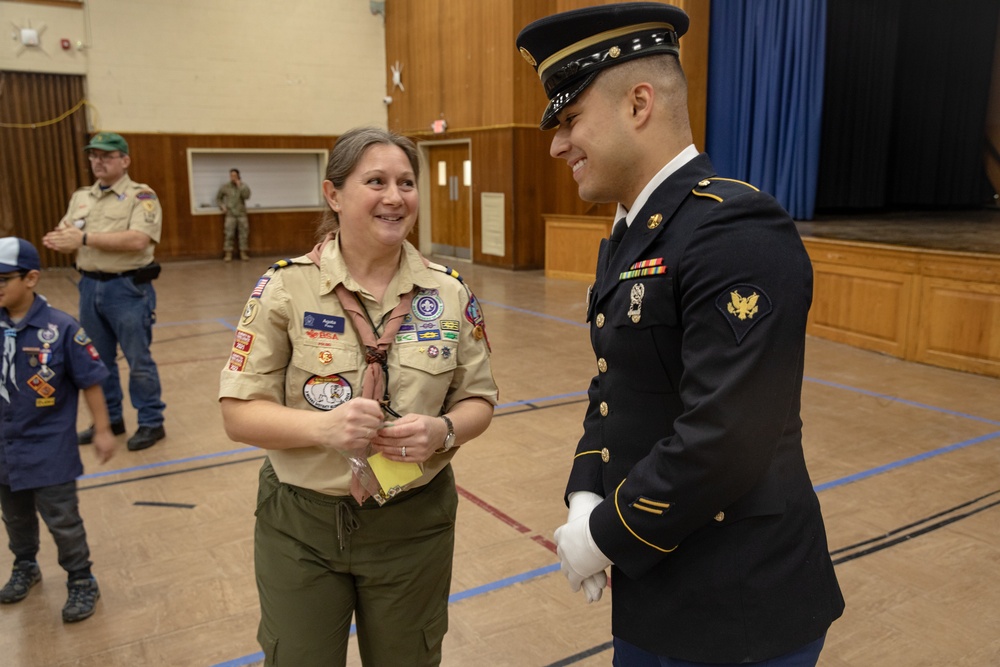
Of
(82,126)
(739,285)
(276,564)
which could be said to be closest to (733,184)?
(739,285)

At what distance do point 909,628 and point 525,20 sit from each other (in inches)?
465

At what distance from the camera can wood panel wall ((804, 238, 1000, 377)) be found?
6.62 m

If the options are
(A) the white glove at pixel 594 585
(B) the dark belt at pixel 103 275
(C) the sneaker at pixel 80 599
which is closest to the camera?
(A) the white glove at pixel 594 585

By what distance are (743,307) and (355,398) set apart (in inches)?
35.6

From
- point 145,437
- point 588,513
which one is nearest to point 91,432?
point 145,437

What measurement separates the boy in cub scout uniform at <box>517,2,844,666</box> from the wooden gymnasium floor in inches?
64.1

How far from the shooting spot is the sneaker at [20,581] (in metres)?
3.17

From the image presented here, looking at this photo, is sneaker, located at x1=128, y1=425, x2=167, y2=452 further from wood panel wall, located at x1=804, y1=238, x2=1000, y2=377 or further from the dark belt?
wood panel wall, located at x1=804, y1=238, x2=1000, y2=377

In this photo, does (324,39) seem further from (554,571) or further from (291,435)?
(291,435)

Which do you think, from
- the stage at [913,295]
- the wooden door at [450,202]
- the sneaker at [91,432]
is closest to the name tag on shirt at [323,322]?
the sneaker at [91,432]

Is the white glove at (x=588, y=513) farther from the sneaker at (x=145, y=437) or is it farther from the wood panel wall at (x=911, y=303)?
the wood panel wall at (x=911, y=303)

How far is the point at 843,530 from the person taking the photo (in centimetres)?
377

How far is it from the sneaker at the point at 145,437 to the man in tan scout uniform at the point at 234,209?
1108 centimetres

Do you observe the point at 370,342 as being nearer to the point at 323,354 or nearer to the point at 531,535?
the point at 323,354
